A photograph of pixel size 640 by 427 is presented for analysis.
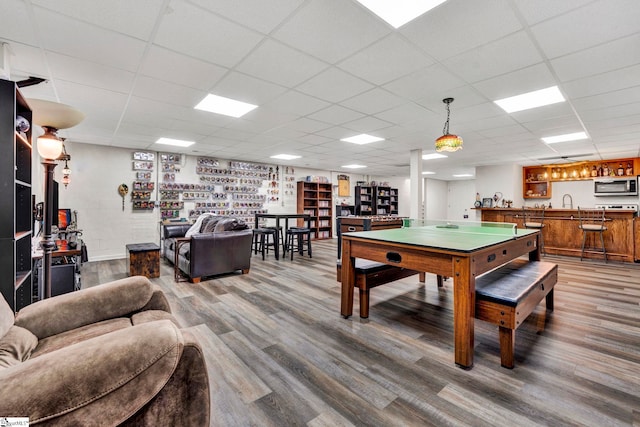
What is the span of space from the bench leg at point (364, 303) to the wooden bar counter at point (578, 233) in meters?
6.41

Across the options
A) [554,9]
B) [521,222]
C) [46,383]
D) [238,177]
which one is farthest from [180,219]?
[521,222]

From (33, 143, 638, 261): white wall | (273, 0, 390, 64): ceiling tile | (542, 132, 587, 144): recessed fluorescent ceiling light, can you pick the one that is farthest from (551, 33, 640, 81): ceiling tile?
(33, 143, 638, 261): white wall

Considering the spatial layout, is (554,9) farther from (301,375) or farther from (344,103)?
(301,375)

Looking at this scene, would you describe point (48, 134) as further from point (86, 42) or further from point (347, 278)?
point (347, 278)

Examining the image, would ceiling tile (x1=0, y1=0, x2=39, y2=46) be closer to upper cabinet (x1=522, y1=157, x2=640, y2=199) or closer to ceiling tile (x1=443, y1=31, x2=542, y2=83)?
ceiling tile (x1=443, y1=31, x2=542, y2=83)

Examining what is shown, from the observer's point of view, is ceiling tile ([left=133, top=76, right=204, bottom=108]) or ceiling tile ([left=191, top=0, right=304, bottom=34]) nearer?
ceiling tile ([left=191, top=0, right=304, bottom=34])

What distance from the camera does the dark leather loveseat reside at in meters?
4.32

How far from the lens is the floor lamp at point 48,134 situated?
2.10m

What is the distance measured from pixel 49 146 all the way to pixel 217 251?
2.61m

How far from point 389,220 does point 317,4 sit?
4.76 metres

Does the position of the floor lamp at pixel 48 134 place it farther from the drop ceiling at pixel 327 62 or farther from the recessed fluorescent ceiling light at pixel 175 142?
the recessed fluorescent ceiling light at pixel 175 142

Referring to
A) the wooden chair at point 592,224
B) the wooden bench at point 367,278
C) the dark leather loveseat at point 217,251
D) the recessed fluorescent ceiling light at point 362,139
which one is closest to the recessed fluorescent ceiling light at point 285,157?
the recessed fluorescent ceiling light at point 362,139

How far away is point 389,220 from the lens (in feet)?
20.3

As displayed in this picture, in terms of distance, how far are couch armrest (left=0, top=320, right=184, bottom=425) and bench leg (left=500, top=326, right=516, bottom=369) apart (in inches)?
82.9
